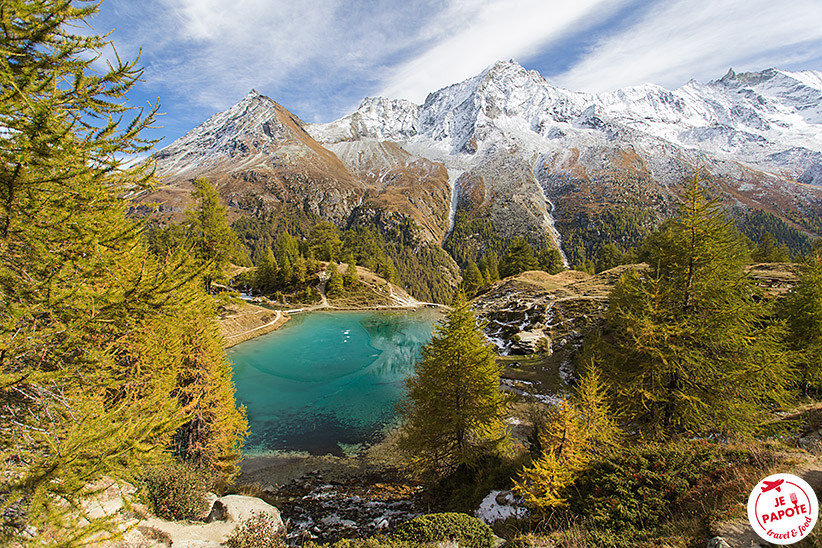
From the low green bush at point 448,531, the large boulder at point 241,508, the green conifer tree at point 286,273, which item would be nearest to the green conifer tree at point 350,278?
the green conifer tree at point 286,273

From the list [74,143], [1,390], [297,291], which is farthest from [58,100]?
[297,291]

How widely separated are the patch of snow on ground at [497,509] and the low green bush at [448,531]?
109 inches

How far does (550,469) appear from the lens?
10.5m

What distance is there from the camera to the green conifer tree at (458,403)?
15.5m

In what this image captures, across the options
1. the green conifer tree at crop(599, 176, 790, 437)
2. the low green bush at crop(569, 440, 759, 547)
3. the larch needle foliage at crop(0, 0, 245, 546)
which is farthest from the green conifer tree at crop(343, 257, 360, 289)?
the larch needle foliage at crop(0, 0, 245, 546)

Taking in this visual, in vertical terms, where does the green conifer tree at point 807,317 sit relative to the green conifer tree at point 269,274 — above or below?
below

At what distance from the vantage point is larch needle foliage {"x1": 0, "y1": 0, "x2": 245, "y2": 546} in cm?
408

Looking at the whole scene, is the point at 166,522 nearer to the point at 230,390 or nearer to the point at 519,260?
the point at 230,390

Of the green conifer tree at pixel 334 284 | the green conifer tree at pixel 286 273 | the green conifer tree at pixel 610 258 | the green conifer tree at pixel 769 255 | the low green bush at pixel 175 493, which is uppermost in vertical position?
the green conifer tree at pixel 286 273

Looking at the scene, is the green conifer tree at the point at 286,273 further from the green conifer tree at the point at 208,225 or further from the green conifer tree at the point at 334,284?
the green conifer tree at the point at 208,225

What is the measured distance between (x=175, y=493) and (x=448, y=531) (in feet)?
30.9

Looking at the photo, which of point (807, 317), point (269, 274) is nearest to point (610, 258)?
point (807, 317)

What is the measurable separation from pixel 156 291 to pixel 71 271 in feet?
3.96

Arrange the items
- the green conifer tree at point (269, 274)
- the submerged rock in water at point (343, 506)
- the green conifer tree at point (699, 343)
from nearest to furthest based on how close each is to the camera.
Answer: the green conifer tree at point (699, 343)
the submerged rock in water at point (343, 506)
the green conifer tree at point (269, 274)
